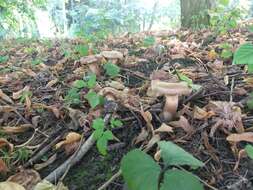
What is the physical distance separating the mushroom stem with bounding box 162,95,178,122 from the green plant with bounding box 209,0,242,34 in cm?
208

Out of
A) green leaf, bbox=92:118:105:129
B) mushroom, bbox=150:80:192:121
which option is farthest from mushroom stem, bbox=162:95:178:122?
green leaf, bbox=92:118:105:129

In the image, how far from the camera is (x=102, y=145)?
4.39 feet

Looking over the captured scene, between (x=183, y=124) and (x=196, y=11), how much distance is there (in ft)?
11.1

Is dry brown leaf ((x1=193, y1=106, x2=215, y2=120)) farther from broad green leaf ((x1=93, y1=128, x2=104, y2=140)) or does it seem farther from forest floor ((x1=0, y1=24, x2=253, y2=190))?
broad green leaf ((x1=93, y1=128, x2=104, y2=140))

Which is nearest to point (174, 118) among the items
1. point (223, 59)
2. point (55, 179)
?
point (55, 179)

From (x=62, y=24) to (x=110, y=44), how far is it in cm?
1086

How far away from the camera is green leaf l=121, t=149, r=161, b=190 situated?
0.96 m

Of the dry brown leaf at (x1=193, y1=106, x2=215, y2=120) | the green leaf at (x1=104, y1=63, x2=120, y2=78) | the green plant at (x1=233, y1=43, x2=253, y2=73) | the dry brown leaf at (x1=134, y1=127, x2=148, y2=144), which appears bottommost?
the dry brown leaf at (x1=134, y1=127, x2=148, y2=144)

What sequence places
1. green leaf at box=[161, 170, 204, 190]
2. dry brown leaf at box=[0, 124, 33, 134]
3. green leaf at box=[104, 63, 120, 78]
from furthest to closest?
green leaf at box=[104, 63, 120, 78] < dry brown leaf at box=[0, 124, 33, 134] < green leaf at box=[161, 170, 204, 190]

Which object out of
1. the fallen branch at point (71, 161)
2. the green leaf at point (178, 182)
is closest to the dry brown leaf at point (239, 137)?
the green leaf at point (178, 182)

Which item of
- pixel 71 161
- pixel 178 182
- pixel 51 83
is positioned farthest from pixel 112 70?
pixel 178 182

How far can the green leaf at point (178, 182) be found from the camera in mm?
938

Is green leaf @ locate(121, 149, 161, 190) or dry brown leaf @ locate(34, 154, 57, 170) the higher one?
green leaf @ locate(121, 149, 161, 190)

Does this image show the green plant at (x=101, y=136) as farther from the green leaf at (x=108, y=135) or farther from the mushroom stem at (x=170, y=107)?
the mushroom stem at (x=170, y=107)
